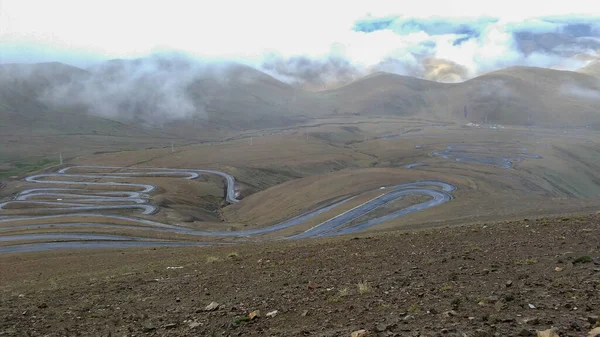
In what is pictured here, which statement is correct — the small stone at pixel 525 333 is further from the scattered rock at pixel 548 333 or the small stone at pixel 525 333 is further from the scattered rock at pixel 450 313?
the scattered rock at pixel 450 313

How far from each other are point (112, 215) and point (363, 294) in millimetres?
72163

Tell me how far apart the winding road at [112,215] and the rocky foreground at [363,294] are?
32.8m

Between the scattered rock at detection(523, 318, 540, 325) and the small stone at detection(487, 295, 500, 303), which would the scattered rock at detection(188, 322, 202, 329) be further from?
the scattered rock at detection(523, 318, 540, 325)

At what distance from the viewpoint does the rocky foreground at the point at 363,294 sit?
8.61 meters

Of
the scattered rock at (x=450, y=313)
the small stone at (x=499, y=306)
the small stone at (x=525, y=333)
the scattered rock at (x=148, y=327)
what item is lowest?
the scattered rock at (x=148, y=327)

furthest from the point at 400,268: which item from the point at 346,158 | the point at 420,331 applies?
the point at 346,158

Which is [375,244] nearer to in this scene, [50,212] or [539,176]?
[50,212]

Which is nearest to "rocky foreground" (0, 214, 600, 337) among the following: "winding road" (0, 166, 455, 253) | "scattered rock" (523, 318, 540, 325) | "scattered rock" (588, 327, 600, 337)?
"scattered rock" (523, 318, 540, 325)

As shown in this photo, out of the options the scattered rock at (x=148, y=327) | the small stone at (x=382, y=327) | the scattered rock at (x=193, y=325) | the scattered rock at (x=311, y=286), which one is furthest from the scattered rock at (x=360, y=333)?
the scattered rock at (x=148, y=327)

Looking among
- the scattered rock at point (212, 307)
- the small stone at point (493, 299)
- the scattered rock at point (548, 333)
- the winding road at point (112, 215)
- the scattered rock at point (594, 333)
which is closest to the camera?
the scattered rock at point (594, 333)

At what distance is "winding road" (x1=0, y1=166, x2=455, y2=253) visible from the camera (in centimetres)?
5191

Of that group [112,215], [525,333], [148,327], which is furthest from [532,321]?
[112,215]

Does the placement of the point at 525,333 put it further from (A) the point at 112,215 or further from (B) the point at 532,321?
(A) the point at 112,215

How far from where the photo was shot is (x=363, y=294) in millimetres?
11258
